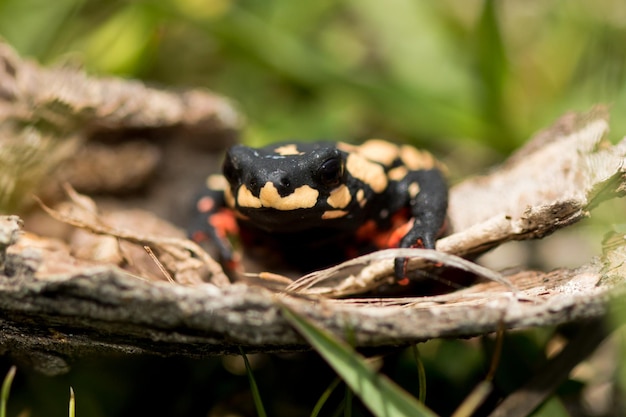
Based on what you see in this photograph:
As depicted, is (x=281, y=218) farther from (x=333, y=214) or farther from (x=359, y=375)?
(x=359, y=375)

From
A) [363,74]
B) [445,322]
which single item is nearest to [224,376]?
[445,322]

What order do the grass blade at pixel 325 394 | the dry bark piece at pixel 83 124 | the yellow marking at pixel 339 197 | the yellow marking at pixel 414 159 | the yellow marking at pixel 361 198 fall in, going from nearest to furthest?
the grass blade at pixel 325 394
the yellow marking at pixel 339 197
the yellow marking at pixel 361 198
the dry bark piece at pixel 83 124
the yellow marking at pixel 414 159

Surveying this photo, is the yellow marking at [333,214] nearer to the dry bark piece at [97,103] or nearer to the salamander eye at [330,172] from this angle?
the salamander eye at [330,172]

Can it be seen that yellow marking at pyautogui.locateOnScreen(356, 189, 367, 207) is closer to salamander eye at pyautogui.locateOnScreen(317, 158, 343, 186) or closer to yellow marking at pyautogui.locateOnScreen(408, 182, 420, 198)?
salamander eye at pyautogui.locateOnScreen(317, 158, 343, 186)

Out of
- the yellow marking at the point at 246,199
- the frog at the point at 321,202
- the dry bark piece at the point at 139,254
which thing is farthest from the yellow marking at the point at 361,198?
the dry bark piece at the point at 139,254

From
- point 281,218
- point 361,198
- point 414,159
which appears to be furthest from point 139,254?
point 414,159

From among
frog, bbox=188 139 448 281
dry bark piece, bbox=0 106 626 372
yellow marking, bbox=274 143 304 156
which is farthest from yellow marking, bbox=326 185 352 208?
dry bark piece, bbox=0 106 626 372

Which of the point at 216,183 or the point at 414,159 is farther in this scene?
the point at 216,183
